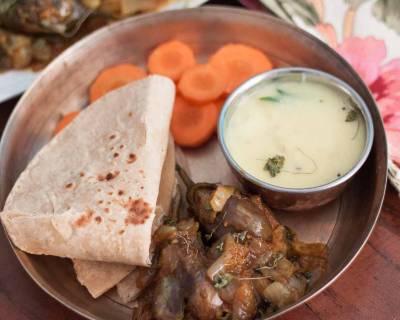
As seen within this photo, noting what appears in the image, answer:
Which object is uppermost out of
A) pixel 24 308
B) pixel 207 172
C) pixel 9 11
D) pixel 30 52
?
pixel 9 11

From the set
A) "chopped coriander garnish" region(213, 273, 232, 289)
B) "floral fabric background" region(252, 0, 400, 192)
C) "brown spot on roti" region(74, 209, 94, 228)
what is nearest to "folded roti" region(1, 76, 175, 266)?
"brown spot on roti" region(74, 209, 94, 228)

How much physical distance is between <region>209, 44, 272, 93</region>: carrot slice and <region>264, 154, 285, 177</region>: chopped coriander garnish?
0.74 m

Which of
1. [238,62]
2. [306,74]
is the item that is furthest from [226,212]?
[238,62]

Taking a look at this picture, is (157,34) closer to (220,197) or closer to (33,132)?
(33,132)

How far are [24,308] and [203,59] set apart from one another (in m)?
1.86

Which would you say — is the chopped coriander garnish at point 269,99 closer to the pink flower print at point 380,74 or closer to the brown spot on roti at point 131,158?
the pink flower print at point 380,74

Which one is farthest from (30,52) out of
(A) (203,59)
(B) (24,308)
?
(B) (24,308)

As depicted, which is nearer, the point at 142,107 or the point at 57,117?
the point at 142,107

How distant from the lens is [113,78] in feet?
11.3

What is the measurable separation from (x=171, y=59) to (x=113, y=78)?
1.25 feet

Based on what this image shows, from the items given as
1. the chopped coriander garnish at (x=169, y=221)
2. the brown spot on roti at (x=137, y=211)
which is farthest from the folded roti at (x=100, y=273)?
the brown spot on roti at (x=137, y=211)

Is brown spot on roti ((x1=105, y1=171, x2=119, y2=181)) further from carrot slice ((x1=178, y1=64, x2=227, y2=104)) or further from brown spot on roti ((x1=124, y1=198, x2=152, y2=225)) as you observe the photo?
carrot slice ((x1=178, y1=64, x2=227, y2=104))

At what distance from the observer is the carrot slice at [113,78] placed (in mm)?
3412

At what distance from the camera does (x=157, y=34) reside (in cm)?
358
